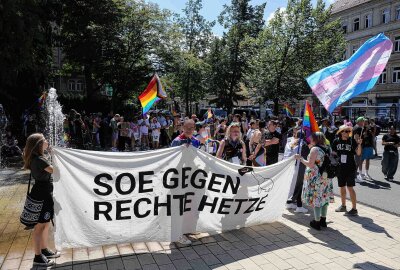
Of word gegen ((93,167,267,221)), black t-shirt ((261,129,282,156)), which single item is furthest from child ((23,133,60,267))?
black t-shirt ((261,129,282,156))

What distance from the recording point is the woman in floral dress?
5934mm

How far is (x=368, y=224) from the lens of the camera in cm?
646

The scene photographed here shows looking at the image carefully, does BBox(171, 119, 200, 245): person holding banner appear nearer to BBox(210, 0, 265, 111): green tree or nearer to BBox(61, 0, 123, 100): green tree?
BBox(61, 0, 123, 100): green tree

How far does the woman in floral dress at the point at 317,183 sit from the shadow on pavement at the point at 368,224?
0.86 metres

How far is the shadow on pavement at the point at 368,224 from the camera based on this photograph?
613cm

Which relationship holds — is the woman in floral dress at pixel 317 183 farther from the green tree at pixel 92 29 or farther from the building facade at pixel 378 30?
the building facade at pixel 378 30

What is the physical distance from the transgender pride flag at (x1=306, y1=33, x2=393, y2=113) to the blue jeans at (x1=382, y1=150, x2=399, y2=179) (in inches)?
231

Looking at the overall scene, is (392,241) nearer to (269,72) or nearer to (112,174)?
(112,174)

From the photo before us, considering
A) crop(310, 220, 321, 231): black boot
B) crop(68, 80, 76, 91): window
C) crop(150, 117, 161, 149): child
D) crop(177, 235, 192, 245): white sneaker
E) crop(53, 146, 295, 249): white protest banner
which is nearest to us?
crop(53, 146, 295, 249): white protest banner

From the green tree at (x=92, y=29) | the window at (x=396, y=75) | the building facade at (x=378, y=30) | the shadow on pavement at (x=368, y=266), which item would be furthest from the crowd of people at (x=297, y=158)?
the window at (x=396, y=75)

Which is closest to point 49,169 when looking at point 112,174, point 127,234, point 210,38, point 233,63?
point 112,174

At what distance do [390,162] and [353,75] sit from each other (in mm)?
6086

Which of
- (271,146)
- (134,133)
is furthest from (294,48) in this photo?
(271,146)

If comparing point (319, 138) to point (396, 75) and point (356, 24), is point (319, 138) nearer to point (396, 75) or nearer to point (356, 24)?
point (396, 75)
